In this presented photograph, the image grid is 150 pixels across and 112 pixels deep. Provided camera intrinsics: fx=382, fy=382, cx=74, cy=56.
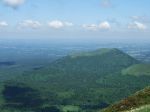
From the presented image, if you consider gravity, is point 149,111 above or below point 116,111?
above

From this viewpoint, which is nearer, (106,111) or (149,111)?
(149,111)

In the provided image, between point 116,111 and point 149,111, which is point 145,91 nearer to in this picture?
point 116,111

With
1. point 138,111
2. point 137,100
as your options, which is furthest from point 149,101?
point 138,111

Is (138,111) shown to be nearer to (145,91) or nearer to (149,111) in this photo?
(149,111)

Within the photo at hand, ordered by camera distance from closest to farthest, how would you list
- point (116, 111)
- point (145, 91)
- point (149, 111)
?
point (149, 111)
point (116, 111)
point (145, 91)

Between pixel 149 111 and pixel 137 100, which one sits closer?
pixel 149 111

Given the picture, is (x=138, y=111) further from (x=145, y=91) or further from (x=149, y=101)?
(x=145, y=91)

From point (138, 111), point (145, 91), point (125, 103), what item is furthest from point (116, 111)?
point (138, 111)

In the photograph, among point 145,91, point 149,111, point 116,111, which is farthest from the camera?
point 145,91

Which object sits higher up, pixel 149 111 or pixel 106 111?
pixel 149 111
